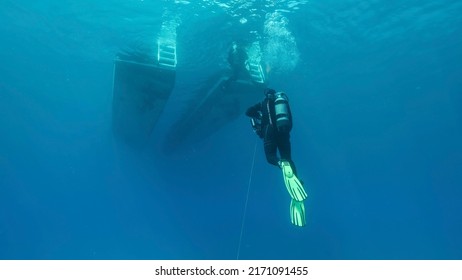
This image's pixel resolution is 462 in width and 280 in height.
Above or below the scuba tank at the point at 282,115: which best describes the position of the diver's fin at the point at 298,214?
below

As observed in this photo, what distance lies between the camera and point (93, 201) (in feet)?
170

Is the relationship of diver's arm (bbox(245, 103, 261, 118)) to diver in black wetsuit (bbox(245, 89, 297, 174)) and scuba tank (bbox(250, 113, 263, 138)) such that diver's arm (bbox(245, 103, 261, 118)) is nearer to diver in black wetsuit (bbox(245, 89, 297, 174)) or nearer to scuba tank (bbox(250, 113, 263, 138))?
scuba tank (bbox(250, 113, 263, 138))

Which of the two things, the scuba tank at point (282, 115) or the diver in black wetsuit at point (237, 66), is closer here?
the scuba tank at point (282, 115)

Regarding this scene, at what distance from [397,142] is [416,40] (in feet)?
108

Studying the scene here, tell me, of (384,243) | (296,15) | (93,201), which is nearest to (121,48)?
(296,15)

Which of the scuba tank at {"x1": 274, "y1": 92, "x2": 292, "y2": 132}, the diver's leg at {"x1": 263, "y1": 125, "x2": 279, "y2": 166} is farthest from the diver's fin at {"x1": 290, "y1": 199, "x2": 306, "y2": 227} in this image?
the scuba tank at {"x1": 274, "y1": 92, "x2": 292, "y2": 132}

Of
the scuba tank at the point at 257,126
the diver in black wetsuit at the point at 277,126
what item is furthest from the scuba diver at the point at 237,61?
the diver in black wetsuit at the point at 277,126

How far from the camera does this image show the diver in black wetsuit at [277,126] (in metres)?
6.55

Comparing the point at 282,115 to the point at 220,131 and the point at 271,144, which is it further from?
the point at 220,131

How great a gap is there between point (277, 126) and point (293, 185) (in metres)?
1.29

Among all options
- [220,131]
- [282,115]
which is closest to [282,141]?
[282,115]

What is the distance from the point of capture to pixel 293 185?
20.4 ft

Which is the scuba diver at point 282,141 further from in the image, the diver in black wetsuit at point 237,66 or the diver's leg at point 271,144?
the diver in black wetsuit at point 237,66

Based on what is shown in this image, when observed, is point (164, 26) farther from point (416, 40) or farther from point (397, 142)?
point (397, 142)
